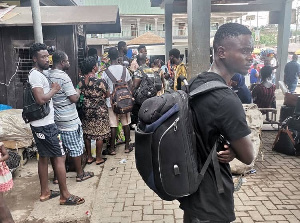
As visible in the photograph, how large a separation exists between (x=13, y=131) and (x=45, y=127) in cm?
185

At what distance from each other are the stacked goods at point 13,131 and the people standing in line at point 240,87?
12.1 ft

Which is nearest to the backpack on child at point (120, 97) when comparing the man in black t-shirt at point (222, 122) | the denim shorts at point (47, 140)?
the denim shorts at point (47, 140)

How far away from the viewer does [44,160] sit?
3721mm

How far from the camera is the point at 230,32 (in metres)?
1.85

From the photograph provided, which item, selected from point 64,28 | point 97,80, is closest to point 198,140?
point 97,80

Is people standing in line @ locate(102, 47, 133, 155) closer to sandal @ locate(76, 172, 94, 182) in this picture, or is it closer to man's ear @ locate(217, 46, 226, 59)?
sandal @ locate(76, 172, 94, 182)

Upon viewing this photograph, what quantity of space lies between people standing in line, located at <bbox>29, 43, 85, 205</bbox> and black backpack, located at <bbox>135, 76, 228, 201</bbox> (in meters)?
2.04

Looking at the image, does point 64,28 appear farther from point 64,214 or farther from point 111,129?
point 64,214

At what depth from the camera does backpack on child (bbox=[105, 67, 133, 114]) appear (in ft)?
17.2

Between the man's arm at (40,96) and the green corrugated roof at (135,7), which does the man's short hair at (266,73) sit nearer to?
the man's arm at (40,96)

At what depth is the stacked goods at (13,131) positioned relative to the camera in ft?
16.3

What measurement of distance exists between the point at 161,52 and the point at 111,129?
50.8ft

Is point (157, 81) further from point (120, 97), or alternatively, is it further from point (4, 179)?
point (4, 179)

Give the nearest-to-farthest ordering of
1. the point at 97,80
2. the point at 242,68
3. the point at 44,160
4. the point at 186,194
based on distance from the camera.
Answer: the point at 186,194 < the point at 242,68 < the point at 44,160 < the point at 97,80
